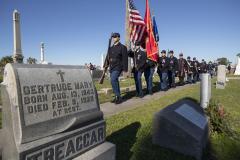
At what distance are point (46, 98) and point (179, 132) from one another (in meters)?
2.11

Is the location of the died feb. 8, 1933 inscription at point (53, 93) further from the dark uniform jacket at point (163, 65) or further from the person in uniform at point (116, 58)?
the dark uniform jacket at point (163, 65)

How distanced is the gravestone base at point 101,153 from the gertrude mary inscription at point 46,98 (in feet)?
1.17

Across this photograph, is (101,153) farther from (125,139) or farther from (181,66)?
(181,66)

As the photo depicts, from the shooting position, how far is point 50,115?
2.65 meters

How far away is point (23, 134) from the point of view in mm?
2371

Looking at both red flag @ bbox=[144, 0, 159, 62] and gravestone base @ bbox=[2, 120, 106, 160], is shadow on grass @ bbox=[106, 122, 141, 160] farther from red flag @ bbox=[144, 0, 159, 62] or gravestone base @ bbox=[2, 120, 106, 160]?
red flag @ bbox=[144, 0, 159, 62]

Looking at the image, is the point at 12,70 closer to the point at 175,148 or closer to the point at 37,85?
the point at 37,85

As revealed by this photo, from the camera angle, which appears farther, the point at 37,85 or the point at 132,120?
the point at 132,120

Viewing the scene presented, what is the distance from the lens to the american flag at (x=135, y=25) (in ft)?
32.8

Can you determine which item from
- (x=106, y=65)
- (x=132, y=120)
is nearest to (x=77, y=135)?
(x=132, y=120)

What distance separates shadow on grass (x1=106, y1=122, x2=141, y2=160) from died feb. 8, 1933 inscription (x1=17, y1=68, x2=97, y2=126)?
0.96m

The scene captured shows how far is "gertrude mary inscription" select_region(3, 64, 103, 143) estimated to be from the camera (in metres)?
2.40

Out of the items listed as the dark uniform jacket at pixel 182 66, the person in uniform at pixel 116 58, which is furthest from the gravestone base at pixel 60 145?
the dark uniform jacket at pixel 182 66

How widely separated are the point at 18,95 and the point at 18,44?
13039mm
